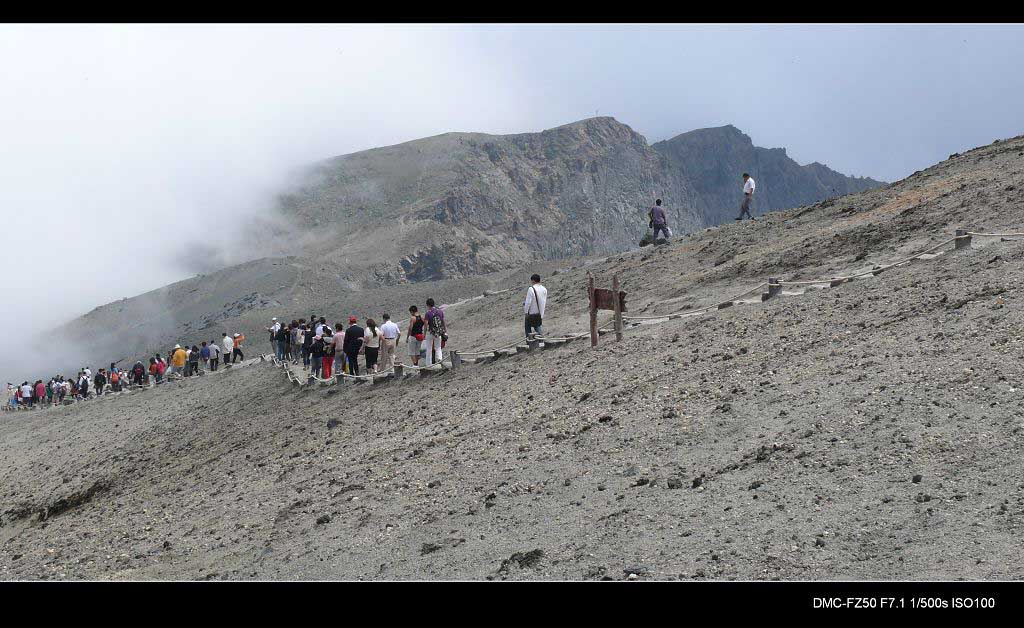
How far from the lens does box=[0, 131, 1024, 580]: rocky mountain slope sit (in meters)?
8.53

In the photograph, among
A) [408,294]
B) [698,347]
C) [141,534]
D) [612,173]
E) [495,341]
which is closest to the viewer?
[141,534]

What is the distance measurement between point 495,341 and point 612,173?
369 ft

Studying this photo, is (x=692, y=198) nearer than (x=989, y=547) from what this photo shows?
No

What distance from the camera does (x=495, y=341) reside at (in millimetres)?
25844

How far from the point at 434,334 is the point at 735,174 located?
148m

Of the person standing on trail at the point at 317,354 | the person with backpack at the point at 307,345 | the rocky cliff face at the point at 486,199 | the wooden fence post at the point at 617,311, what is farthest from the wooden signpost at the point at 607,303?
the rocky cliff face at the point at 486,199

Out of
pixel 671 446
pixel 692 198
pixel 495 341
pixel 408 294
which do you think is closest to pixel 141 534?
pixel 671 446

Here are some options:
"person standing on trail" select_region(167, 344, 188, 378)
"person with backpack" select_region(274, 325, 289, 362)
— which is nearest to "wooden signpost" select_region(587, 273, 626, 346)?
"person with backpack" select_region(274, 325, 289, 362)

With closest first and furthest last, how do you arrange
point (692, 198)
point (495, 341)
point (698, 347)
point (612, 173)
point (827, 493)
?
1. point (827, 493)
2. point (698, 347)
3. point (495, 341)
4. point (612, 173)
5. point (692, 198)

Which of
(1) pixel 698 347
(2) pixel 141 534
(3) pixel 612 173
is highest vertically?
(3) pixel 612 173

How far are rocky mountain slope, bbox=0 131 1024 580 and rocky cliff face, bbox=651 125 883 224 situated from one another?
136 meters

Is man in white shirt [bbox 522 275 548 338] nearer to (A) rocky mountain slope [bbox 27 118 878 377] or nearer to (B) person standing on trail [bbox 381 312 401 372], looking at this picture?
(B) person standing on trail [bbox 381 312 401 372]

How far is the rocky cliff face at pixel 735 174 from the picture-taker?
157625mm

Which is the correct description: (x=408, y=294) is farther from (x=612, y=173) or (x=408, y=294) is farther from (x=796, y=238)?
(x=612, y=173)
